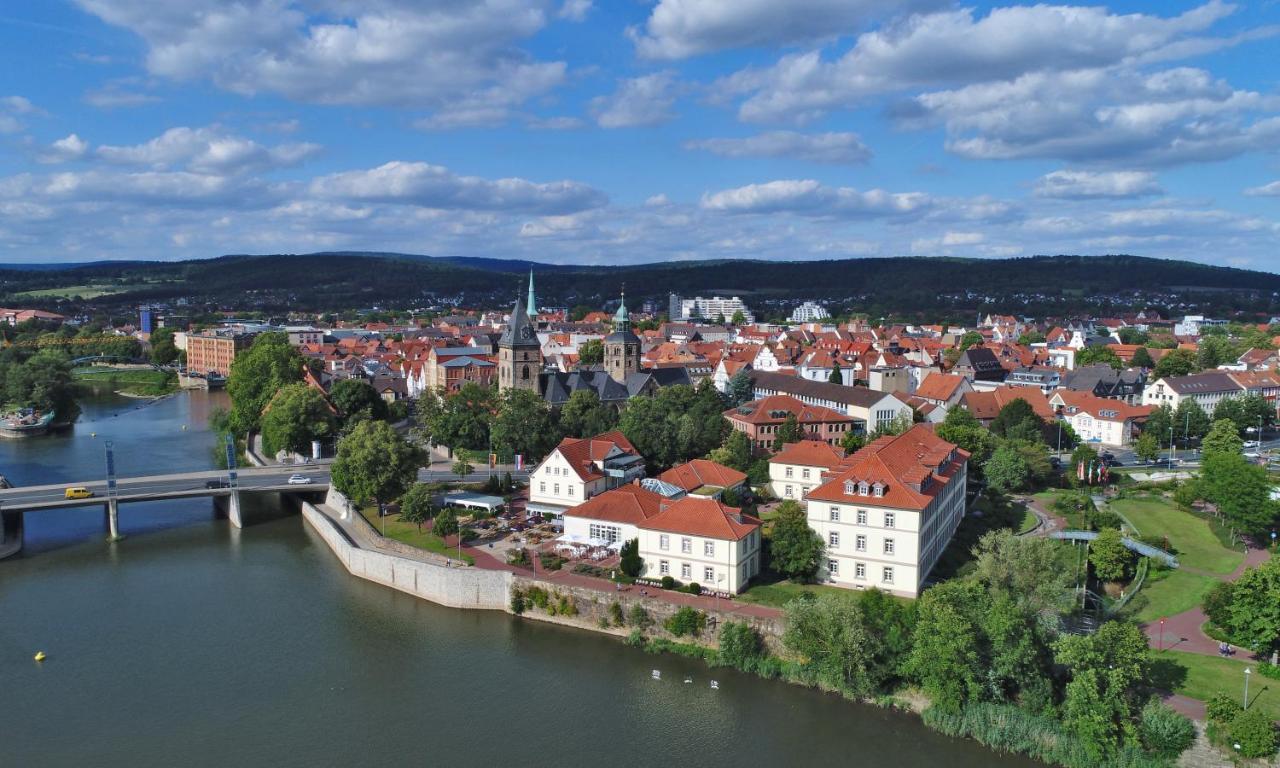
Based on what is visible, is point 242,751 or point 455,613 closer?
point 242,751

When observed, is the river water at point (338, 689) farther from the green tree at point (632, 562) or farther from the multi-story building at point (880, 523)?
the multi-story building at point (880, 523)

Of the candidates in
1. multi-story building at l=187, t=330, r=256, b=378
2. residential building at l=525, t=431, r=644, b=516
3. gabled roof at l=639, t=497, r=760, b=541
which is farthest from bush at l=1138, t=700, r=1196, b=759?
multi-story building at l=187, t=330, r=256, b=378

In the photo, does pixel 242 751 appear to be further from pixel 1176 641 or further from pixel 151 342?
pixel 151 342

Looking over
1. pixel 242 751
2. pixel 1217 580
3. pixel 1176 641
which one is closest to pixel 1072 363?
pixel 1217 580

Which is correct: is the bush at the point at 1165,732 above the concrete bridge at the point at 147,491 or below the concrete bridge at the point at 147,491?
below

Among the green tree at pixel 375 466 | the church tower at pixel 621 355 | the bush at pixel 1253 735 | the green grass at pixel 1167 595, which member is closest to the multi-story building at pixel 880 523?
the green grass at pixel 1167 595

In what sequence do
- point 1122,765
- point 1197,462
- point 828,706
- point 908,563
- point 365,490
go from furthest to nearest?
point 1197,462 < point 365,490 < point 908,563 < point 828,706 < point 1122,765
